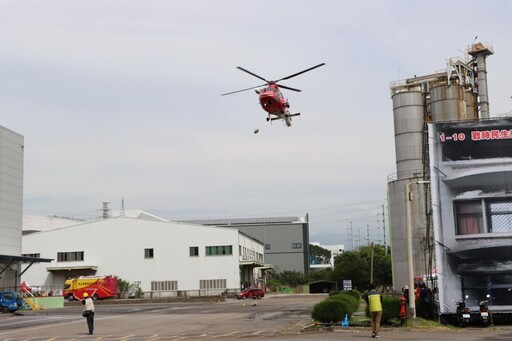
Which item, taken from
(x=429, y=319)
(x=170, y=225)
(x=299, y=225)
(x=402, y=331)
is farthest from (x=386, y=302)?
(x=299, y=225)

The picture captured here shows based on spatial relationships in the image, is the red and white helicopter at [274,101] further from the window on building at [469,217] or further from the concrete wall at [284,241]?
the concrete wall at [284,241]

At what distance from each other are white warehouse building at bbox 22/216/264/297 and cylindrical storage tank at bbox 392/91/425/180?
2482 centimetres

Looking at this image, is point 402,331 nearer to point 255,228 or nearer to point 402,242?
point 402,242

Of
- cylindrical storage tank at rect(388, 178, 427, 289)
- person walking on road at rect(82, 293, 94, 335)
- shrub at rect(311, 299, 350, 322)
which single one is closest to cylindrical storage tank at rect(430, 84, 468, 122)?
cylindrical storage tank at rect(388, 178, 427, 289)

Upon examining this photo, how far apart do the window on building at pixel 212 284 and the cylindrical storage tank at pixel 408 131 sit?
26097 mm

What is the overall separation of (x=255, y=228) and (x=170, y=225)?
190ft

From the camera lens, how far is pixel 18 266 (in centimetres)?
6066

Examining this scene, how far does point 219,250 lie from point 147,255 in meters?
9.15

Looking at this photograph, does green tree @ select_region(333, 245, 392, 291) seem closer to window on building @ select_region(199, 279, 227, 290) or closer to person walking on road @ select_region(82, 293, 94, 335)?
window on building @ select_region(199, 279, 227, 290)

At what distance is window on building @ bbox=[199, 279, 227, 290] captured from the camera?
258ft

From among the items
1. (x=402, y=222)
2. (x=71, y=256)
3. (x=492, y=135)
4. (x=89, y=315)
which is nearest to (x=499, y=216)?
Result: (x=492, y=135)

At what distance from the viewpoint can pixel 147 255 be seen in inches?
3191

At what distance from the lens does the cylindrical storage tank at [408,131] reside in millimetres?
64875

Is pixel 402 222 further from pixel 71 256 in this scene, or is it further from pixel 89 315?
pixel 71 256
